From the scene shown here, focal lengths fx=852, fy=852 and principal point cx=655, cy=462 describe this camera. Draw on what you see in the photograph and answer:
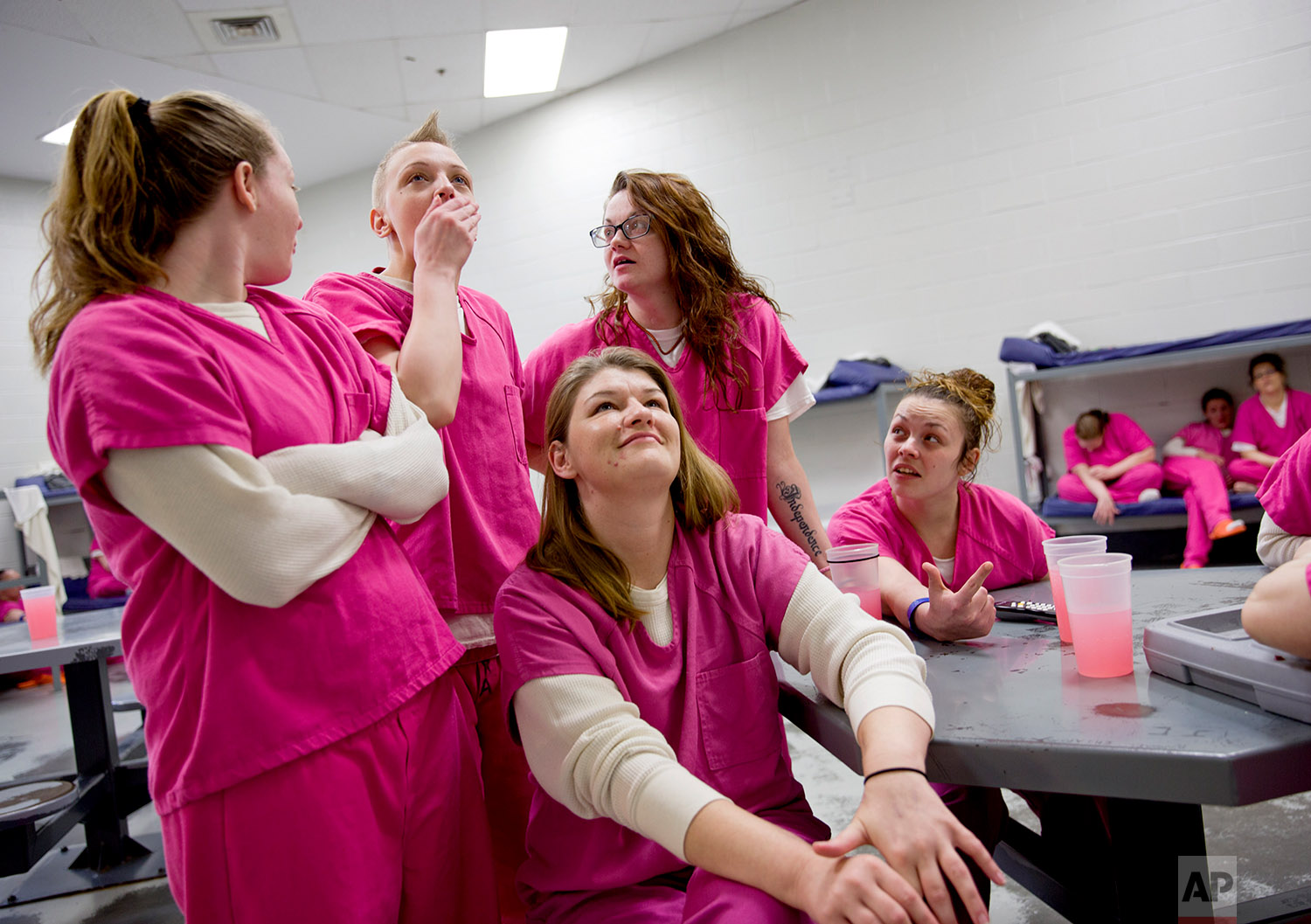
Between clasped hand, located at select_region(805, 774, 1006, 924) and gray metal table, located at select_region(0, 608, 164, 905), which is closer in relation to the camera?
clasped hand, located at select_region(805, 774, 1006, 924)

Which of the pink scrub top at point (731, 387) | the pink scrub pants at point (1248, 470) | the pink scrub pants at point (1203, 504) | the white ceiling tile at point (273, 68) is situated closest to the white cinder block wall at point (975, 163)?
the pink scrub pants at point (1248, 470)

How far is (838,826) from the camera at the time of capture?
8.30 ft

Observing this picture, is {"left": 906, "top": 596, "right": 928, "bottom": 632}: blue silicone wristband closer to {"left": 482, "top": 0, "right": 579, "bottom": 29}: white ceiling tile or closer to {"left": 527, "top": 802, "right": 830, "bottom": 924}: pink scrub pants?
{"left": 527, "top": 802, "right": 830, "bottom": 924}: pink scrub pants

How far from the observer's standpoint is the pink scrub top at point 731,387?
6.30 ft

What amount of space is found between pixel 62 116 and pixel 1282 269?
6.81 metres

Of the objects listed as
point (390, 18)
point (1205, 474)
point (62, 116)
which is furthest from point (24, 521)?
point (1205, 474)

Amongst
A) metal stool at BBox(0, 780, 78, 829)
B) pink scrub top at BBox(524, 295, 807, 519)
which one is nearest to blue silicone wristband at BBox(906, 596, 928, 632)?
pink scrub top at BBox(524, 295, 807, 519)

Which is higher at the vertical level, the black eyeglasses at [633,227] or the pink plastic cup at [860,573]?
the black eyeglasses at [633,227]

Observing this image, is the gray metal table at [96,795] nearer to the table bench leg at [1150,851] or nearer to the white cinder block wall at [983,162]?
the table bench leg at [1150,851]

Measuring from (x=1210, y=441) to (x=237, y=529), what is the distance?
4.73 m

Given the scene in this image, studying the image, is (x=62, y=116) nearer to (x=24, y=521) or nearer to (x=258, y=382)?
(x=24, y=521)

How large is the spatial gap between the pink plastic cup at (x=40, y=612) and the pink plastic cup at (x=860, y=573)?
2416 mm

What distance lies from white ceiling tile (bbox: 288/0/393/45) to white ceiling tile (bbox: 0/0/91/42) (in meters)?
1.02

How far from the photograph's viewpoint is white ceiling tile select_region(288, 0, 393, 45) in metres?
4.21
